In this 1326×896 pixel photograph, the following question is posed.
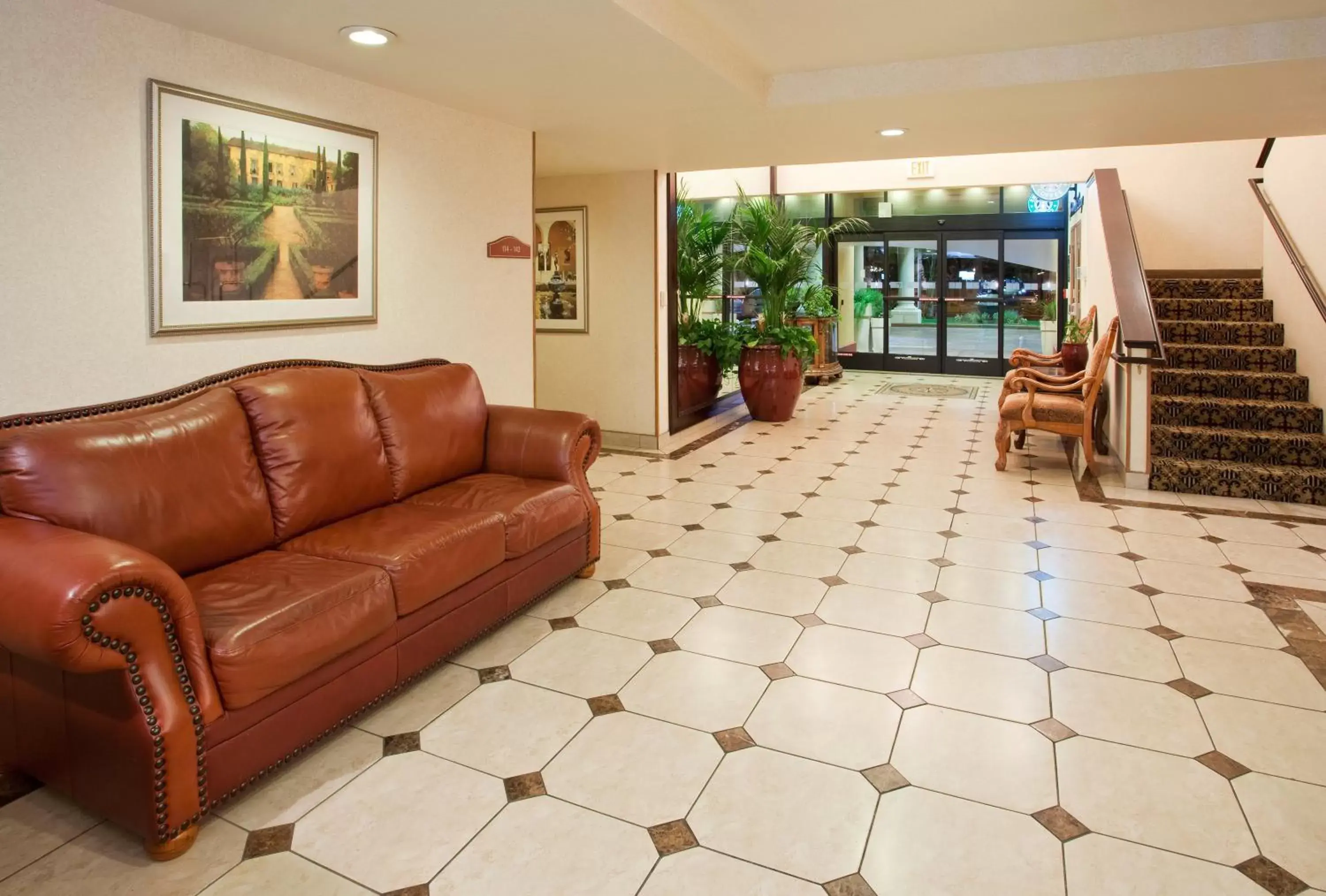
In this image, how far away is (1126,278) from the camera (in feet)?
20.2

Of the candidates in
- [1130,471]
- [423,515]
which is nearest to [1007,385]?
[1130,471]

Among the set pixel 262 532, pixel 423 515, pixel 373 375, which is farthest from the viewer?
pixel 373 375

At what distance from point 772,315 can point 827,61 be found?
4169 mm

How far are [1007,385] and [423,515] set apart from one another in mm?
5324

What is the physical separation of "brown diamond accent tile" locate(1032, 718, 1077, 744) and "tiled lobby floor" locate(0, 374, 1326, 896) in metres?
0.02

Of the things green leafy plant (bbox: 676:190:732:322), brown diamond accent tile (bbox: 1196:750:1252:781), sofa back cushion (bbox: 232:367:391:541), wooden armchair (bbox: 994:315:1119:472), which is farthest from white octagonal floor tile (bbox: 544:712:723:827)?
green leafy plant (bbox: 676:190:732:322)

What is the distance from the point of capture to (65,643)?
1.89m

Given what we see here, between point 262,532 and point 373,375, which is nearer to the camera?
point 262,532

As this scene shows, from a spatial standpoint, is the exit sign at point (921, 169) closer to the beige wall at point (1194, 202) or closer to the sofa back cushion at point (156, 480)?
the beige wall at point (1194, 202)

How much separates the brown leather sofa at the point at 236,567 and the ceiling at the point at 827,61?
1.40 metres

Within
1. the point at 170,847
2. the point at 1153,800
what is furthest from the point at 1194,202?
the point at 170,847

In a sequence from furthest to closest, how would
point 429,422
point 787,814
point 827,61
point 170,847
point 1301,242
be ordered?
point 1301,242 → point 827,61 → point 429,422 → point 787,814 → point 170,847

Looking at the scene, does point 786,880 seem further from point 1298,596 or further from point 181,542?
point 1298,596

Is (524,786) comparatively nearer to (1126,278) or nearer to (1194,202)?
(1126,278)
